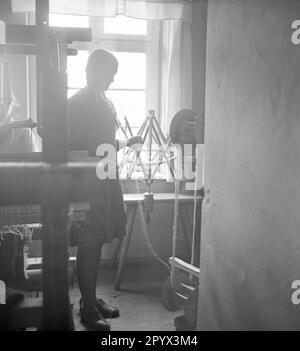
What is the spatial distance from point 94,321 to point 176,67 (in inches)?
76.9

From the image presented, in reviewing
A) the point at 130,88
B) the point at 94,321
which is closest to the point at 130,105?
the point at 130,88

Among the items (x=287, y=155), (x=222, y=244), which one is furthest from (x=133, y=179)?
(x=287, y=155)

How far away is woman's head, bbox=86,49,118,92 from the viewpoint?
222 cm

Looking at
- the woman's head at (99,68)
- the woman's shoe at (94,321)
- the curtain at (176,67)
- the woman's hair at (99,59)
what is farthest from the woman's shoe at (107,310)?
the curtain at (176,67)

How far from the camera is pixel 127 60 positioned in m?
3.45

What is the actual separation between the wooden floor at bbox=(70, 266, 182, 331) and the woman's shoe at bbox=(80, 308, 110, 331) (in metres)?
0.04

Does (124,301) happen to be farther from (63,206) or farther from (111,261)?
(63,206)

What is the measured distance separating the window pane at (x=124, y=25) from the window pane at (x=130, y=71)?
167 millimetres

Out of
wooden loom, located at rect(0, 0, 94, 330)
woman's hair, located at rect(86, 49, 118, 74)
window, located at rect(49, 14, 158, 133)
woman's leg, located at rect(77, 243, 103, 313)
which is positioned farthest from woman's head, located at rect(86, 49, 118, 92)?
wooden loom, located at rect(0, 0, 94, 330)

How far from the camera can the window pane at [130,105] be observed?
3.44 m

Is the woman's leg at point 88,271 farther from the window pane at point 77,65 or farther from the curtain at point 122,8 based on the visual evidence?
the curtain at point 122,8

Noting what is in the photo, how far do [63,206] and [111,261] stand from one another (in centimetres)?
273

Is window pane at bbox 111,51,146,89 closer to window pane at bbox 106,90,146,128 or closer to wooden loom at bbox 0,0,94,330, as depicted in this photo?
window pane at bbox 106,90,146,128

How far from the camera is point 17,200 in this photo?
1.87ft
